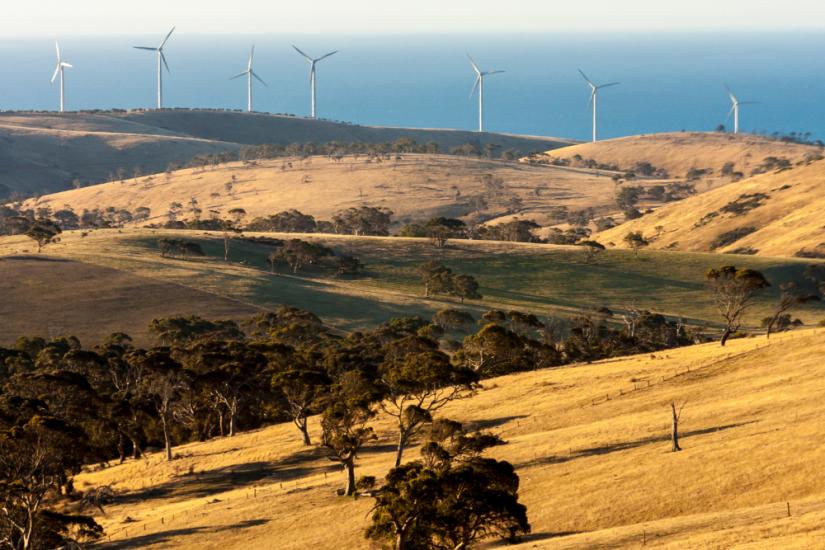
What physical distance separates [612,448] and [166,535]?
2093cm

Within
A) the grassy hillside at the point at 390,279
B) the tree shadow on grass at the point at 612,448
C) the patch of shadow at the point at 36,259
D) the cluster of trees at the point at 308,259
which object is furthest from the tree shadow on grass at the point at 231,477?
the cluster of trees at the point at 308,259

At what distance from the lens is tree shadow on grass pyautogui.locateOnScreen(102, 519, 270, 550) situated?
5462 cm

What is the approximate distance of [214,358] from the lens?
83.3m

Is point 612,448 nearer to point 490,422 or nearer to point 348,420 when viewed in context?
point 490,422

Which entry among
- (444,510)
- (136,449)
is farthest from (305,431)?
(444,510)

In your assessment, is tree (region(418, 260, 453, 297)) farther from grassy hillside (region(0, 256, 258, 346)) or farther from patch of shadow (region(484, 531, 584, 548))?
patch of shadow (region(484, 531, 584, 548))

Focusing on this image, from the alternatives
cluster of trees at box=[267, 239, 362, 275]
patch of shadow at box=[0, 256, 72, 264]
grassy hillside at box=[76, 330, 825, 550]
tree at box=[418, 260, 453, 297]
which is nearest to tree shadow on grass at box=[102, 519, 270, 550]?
grassy hillside at box=[76, 330, 825, 550]

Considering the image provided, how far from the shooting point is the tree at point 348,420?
60359 mm

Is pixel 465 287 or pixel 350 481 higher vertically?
pixel 465 287

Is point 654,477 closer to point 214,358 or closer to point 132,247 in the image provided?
point 214,358

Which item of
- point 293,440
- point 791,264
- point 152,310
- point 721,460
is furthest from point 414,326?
point 721,460

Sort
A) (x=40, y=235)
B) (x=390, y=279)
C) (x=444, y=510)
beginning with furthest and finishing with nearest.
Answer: (x=390, y=279) → (x=40, y=235) → (x=444, y=510)

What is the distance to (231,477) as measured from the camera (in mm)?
66812

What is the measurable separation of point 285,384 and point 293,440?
11.2 ft
